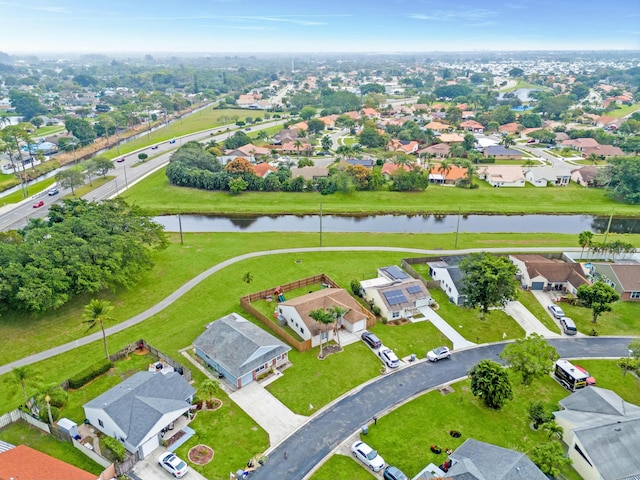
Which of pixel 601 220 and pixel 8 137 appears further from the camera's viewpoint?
pixel 8 137

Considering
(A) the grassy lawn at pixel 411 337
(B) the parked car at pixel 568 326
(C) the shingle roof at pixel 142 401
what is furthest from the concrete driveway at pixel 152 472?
(B) the parked car at pixel 568 326

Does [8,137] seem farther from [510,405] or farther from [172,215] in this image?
[510,405]

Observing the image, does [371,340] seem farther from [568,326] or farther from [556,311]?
[556,311]

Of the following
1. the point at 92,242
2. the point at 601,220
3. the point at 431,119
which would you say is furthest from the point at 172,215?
the point at 431,119

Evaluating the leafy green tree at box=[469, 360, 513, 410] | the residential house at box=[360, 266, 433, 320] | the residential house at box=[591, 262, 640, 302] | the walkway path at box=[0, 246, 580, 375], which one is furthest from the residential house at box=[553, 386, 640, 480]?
the walkway path at box=[0, 246, 580, 375]

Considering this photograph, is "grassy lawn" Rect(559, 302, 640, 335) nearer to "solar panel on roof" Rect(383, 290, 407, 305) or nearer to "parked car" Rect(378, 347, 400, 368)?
"solar panel on roof" Rect(383, 290, 407, 305)

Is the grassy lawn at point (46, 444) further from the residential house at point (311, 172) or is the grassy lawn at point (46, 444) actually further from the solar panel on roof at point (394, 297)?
the residential house at point (311, 172)
